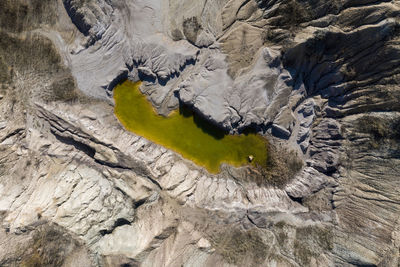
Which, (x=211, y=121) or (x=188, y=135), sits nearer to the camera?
(x=211, y=121)

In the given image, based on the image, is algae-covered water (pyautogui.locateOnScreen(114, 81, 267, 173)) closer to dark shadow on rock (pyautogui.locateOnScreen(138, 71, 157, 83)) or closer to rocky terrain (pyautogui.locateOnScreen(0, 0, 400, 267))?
rocky terrain (pyautogui.locateOnScreen(0, 0, 400, 267))

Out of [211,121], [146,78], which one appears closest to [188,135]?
[211,121]

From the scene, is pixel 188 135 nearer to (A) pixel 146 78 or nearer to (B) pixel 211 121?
(B) pixel 211 121

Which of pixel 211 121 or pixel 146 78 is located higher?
pixel 146 78


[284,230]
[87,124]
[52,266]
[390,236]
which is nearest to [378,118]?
[390,236]

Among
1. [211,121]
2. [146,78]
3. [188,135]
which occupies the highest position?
[146,78]
